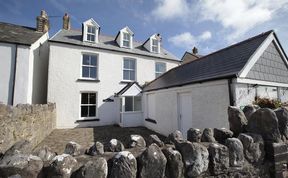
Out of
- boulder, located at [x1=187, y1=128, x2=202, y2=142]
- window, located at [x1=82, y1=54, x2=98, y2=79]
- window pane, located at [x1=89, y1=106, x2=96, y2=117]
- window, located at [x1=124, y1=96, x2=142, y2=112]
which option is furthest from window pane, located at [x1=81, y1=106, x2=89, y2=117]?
boulder, located at [x1=187, y1=128, x2=202, y2=142]

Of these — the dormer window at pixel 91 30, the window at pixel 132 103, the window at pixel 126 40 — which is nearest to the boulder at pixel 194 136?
the window at pixel 132 103

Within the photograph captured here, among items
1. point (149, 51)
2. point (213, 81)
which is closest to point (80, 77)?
point (149, 51)

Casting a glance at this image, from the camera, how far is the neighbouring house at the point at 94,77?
36.6 ft

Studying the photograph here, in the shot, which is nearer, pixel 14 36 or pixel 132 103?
pixel 14 36

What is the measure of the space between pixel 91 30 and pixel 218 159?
1366 cm

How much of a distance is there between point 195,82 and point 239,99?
1.85 meters

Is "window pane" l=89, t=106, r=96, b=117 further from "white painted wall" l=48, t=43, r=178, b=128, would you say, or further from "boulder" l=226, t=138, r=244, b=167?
"boulder" l=226, t=138, r=244, b=167

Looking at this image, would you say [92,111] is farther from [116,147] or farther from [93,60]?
[116,147]

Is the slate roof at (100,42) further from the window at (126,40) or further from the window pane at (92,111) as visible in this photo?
the window pane at (92,111)

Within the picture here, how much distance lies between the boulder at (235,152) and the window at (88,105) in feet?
37.3

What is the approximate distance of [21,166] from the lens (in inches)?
52.8

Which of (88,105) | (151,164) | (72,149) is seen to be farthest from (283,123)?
(88,105)

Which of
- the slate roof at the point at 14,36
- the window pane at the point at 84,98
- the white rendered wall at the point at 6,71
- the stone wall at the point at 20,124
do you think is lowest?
the stone wall at the point at 20,124

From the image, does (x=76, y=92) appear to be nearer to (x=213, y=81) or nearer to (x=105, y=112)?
(x=105, y=112)
